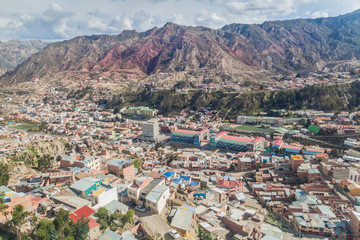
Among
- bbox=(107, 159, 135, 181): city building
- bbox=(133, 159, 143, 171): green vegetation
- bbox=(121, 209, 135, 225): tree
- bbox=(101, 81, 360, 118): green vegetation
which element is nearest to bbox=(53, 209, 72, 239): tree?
bbox=(121, 209, 135, 225): tree

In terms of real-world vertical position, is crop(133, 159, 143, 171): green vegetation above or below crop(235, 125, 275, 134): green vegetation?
below

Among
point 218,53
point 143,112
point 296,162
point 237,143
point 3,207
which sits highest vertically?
point 218,53

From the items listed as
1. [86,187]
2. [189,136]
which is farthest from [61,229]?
[189,136]

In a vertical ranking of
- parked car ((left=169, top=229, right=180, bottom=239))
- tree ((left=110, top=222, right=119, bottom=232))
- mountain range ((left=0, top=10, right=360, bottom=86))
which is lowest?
parked car ((left=169, top=229, right=180, bottom=239))

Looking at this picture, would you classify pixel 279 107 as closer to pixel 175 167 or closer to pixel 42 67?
pixel 175 167

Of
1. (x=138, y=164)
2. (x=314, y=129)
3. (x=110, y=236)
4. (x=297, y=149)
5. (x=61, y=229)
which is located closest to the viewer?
(x=61, y=229)

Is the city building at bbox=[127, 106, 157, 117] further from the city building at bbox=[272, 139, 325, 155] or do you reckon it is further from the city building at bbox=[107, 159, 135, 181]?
the city building at bbox=[107, 159, 135, 181]

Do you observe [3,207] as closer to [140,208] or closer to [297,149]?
[140,208]

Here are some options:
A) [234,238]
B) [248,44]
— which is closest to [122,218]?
[234,238]
